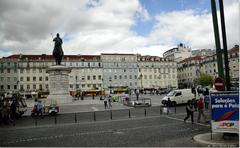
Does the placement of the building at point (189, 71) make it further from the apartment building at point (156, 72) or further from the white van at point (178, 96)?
the white van at point (178, 96)

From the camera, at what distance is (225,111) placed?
9.60m

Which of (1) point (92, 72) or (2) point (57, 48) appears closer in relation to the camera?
(2) point (57, 48)

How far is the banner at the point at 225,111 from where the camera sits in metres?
9.38

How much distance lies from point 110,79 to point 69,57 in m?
20.2

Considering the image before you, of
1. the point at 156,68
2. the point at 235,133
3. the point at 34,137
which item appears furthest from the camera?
the point at 156,68

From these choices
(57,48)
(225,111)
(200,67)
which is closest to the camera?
(225,111)

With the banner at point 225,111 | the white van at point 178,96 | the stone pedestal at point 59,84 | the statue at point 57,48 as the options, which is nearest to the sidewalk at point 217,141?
the banner at point 225,111

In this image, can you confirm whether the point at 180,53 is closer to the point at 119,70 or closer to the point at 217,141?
the point at 119,70

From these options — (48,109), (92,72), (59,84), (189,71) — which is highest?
(189,71)

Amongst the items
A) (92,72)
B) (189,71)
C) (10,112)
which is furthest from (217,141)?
(189,71)

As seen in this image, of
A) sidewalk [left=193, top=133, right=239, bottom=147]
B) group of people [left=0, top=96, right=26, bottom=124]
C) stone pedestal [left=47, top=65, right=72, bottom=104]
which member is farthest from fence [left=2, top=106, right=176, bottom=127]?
stone pedestal [left=47, top=65, right=72, bottom=104]

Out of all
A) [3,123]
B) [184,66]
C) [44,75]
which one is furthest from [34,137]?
[184,66]

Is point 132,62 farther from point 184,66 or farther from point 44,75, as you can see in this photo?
point 44,75

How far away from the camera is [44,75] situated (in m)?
97.6
